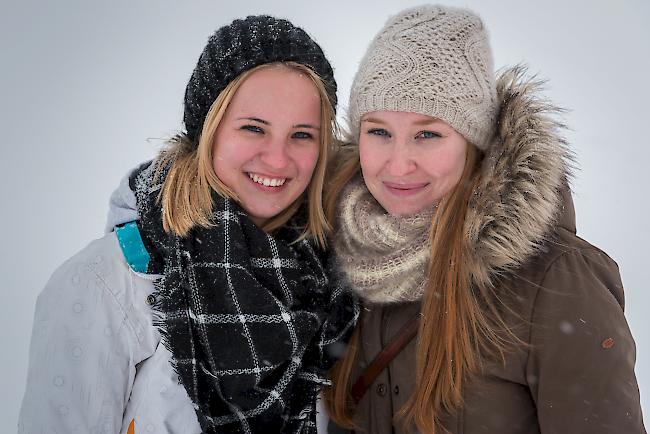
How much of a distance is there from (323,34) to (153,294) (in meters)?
39.1

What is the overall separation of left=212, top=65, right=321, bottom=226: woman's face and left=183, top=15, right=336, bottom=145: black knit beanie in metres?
0.06

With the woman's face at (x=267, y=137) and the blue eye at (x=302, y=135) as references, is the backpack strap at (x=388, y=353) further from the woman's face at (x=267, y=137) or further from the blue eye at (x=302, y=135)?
the blue eye at (x=302, y=135)

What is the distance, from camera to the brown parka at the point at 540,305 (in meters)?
1.67

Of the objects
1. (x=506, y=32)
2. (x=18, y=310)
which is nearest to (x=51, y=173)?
(x=18, y=310)

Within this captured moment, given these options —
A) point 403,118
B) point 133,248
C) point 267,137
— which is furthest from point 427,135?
point 133,248

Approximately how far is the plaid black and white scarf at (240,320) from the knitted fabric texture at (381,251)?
156 mm

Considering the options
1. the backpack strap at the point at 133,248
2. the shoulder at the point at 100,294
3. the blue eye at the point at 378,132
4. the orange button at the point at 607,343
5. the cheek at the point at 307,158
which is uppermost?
the blue eye at the point at 378,132

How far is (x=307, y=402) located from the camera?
83.8 inches

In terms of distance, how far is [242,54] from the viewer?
6.77 feet

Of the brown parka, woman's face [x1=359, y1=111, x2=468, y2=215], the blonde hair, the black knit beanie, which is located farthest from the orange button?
the black knit beanie

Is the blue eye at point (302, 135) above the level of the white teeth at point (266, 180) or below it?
above

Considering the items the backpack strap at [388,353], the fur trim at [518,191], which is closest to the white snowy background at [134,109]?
the fur trim at [518,191]

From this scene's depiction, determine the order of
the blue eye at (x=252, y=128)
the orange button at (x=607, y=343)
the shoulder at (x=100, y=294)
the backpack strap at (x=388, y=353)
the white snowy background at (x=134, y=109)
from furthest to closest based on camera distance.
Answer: the white snowy background at (x=134, y=109) → the blue eye at (x=252, y=128) → the backpack strap at (x=388, y=353) → the shoulder at (x=100, y=294) → the orange button at (x=607, y=343)

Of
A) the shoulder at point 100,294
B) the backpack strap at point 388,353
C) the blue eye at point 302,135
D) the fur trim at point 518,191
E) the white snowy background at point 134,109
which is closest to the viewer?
the fur trim at point 518,191
